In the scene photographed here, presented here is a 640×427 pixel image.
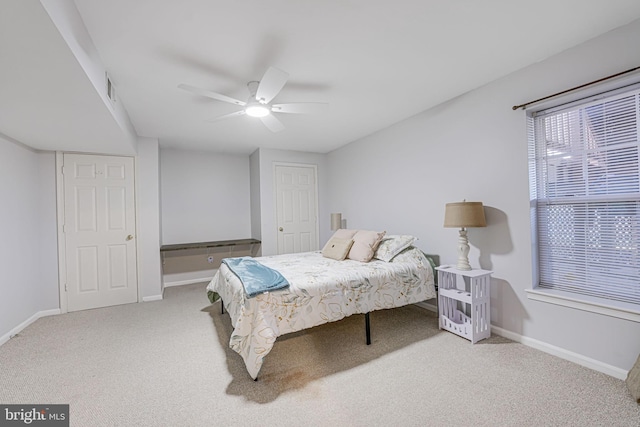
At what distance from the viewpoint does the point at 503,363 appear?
206 centimetres

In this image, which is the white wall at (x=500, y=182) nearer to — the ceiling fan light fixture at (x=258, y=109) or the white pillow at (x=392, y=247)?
the white pillow at (x=392, y=247)

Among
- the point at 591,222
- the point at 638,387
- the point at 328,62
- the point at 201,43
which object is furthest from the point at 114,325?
the point at 591,222

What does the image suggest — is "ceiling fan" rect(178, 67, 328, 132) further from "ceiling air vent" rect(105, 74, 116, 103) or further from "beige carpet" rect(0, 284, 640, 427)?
"beige carpet" rect(0, 284, 640, 427)

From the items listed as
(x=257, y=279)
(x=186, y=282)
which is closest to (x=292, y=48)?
(x=257, y=279)

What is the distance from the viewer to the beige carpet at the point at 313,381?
1574mm

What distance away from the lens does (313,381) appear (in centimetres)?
192

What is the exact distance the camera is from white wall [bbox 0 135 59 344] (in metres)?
2.71

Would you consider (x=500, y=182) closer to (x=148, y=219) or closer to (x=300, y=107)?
(x=300, y=107)

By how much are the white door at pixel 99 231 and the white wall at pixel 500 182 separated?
12.3ft

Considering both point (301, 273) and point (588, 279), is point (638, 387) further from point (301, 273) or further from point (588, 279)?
point (301, 273)

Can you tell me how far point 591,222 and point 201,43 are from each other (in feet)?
10.5

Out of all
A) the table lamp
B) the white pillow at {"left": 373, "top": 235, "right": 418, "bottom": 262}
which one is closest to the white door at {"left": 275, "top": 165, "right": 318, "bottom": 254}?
the white pillow at {"left": 373, "top": 235, "right": 418, "bottom": 262}

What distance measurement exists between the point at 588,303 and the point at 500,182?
3.72 feet

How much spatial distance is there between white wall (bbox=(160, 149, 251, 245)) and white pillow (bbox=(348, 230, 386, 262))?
280 cm
